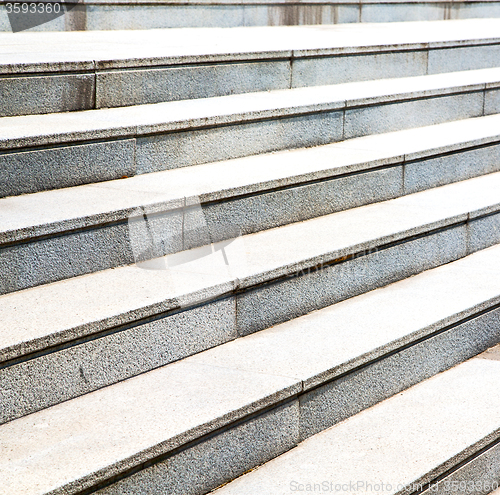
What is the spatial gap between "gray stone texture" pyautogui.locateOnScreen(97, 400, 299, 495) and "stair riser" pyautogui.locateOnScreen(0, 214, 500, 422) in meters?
0.41

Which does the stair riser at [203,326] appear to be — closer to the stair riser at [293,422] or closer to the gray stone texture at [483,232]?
the gray stone texture at [483,232]

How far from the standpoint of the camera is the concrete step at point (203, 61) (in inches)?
138

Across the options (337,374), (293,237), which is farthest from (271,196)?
(337,374)

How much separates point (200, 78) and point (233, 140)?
1.96 ft

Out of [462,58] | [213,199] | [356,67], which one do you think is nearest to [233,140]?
[213,199]

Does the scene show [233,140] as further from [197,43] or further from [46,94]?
[197,43]

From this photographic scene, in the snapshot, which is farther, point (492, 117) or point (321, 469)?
point (492, 117)

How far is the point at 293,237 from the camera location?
3295mm

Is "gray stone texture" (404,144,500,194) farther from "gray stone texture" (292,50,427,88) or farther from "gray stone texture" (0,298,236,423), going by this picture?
"gray stone texture" (0,298,236,423)

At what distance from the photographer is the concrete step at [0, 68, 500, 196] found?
9.85ft

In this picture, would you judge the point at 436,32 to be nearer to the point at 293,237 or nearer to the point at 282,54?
the point at 282,54

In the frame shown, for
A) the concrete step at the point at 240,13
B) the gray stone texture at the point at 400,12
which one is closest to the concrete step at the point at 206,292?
the concrete step at the point at 240,13

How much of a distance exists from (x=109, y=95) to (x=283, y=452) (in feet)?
7.15

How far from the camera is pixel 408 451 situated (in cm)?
248
